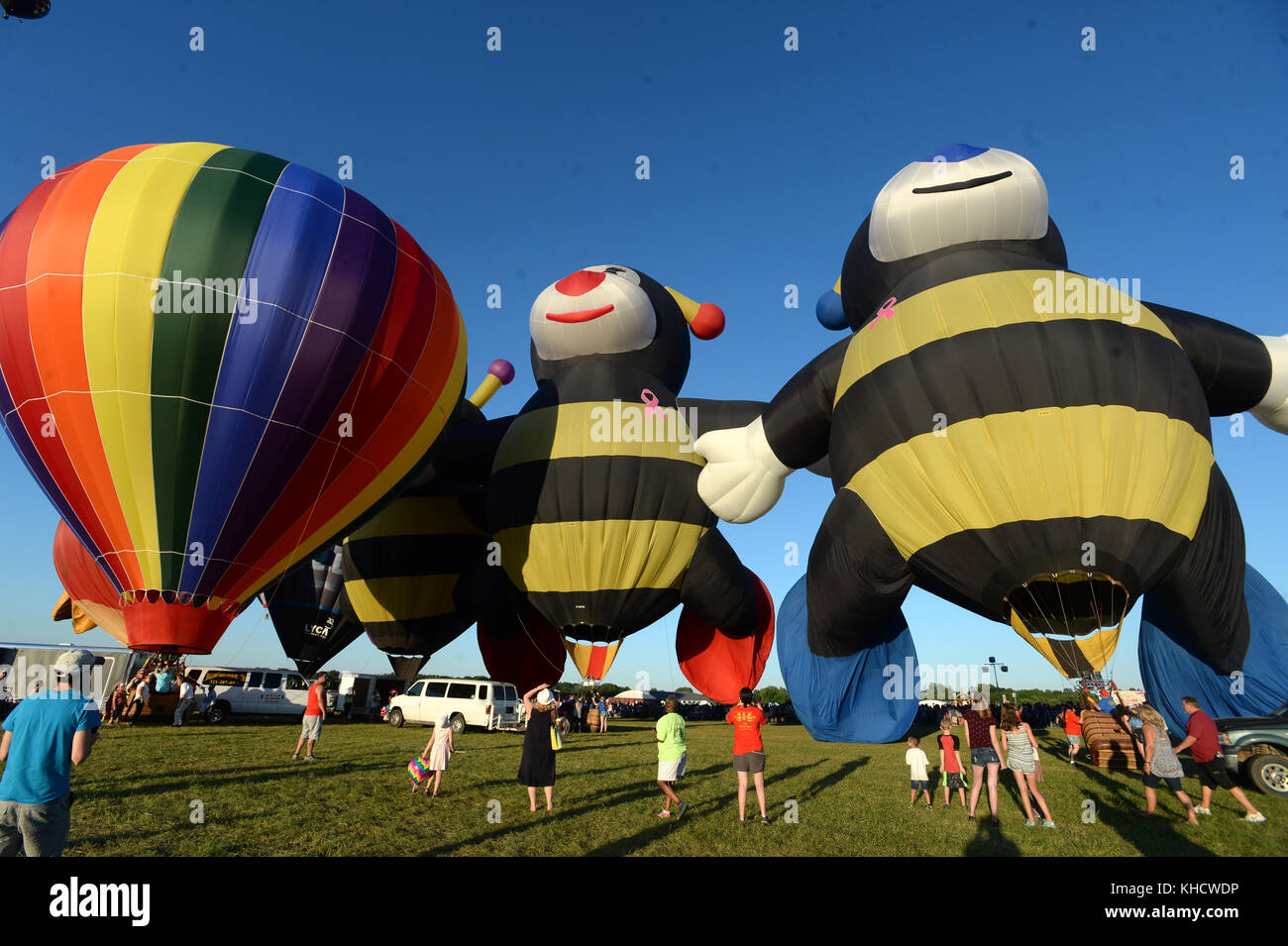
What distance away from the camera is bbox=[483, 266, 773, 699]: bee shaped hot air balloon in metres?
10.4

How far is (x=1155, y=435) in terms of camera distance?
636 centimetres

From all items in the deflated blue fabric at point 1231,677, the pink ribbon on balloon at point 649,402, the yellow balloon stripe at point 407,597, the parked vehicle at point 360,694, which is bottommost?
the parked vehicle at point 360,694

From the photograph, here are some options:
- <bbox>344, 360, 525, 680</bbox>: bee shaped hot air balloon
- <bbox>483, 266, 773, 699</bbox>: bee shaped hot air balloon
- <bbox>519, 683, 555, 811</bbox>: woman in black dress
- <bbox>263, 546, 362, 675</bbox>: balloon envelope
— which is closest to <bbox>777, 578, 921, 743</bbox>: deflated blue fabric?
<bbox>483, 266, 773, 699</bbox>: bee shaped hot air balloon

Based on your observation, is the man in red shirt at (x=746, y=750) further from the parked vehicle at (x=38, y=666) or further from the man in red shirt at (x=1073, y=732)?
the parked vehicle at (x=38, y=666)

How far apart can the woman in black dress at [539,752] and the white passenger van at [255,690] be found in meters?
13.0

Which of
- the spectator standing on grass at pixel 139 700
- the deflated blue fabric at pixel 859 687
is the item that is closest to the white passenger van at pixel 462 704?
the spectator standing on grass at pixel 139 700

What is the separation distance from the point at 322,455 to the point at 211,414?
129 centimetres

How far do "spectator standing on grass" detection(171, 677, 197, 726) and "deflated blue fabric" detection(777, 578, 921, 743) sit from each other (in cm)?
1323

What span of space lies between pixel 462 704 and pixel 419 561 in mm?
5752

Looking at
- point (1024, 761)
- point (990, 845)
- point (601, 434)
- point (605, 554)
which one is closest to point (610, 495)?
point (605, 554)

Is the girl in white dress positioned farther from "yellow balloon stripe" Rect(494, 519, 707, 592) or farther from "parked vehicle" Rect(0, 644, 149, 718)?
"parked vehicle" Rect(0, 644, 149, 718)

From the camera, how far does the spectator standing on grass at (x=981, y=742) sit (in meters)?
7.02

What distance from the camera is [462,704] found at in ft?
56.6
